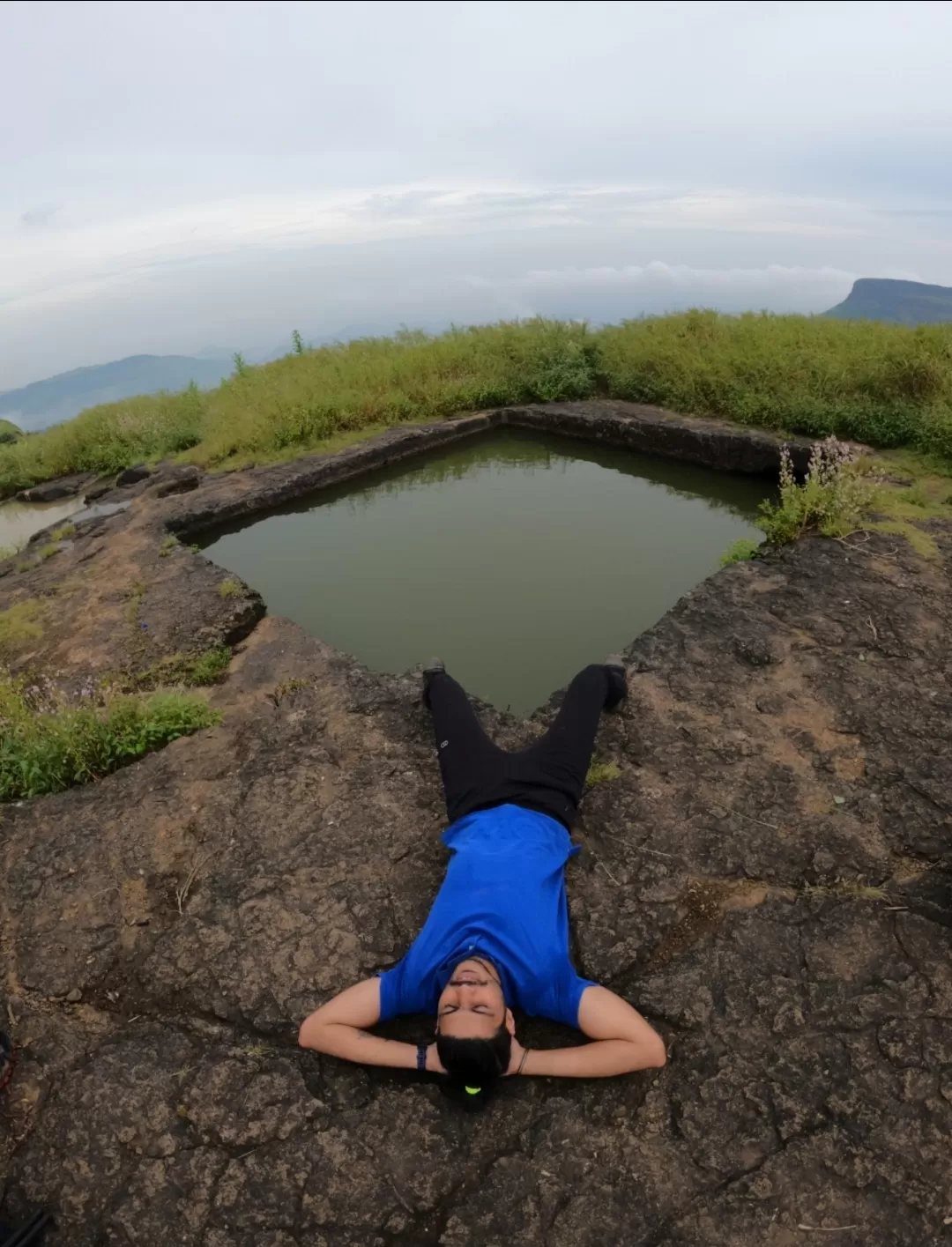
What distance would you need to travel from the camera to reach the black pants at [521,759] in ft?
9.33

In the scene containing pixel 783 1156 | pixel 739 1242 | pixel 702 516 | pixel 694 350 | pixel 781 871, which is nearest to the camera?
pixel 739 1242

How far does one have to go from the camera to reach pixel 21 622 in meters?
5.27

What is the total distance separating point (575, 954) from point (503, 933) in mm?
424

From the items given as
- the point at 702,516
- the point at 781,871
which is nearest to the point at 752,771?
the point at 781,871

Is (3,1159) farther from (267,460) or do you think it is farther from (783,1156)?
(267,460)

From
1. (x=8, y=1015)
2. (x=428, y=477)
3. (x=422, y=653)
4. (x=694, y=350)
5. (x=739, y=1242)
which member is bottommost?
(x=739, y=1242)

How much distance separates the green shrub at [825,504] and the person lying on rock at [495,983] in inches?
132

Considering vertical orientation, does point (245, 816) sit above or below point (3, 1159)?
above

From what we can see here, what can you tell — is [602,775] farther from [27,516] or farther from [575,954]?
[27,516]

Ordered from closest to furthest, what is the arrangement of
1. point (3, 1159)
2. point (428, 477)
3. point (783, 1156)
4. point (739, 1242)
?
1. point (739, 1242)
2. point (783, 1156)
3. point (3, 1159)
4. point (428, 477)

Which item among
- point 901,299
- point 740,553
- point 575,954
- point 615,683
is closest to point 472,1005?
point 575,954

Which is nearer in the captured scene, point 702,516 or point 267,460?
point 702,516

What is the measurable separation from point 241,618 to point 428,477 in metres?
3.40

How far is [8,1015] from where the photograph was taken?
252cm
